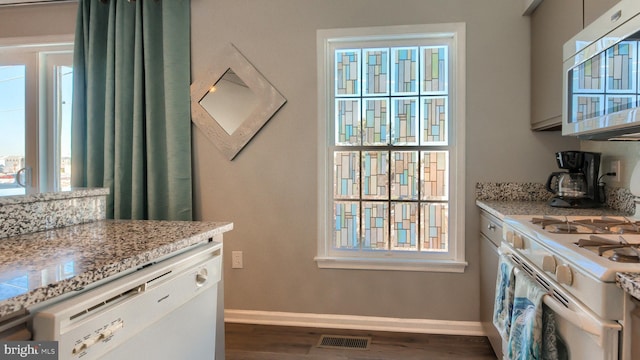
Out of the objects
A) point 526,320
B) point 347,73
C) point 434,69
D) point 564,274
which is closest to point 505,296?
point 526,320

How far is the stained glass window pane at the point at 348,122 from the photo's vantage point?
2.64 metres

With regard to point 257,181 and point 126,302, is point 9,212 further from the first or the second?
point 257,181

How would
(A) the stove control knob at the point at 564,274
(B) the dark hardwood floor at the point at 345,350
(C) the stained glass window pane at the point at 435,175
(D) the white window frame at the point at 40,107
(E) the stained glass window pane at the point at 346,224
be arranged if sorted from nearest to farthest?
(A) the stove control knob at the point at 564,274, (B) the dark hardwood floor at the point at 345,350, (C) the stained glass window pane at the point at 435,175, (E) the stained glass window pane at the point at 346,224, (D) the white window frame at the point at 40,107

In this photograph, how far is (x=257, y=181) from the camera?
8.86 ft

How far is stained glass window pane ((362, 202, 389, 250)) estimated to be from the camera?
2.64m

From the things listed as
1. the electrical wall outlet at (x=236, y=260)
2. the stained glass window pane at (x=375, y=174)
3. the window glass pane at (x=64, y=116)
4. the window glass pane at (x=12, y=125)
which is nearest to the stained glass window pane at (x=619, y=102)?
the stained glass window pane at (x=375, y=174)

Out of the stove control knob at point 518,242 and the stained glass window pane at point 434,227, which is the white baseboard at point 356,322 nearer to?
the stained glass window pane at point 434,227

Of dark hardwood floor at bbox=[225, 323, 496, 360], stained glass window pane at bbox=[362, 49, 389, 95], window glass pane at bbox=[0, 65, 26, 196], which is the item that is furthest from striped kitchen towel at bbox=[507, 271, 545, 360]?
window glass pane at bbox=[0, 65, 26, 196]

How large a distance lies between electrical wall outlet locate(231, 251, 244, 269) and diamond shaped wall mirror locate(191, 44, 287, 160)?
72cm

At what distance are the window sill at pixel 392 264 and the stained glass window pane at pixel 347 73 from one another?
47.4 inches

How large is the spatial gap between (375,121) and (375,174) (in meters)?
0.39

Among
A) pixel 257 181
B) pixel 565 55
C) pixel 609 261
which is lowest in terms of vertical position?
pixel 609 261

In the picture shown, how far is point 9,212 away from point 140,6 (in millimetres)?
1980

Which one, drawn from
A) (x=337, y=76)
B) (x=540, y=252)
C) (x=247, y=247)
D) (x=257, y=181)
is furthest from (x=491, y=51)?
(x=247, y=247)
